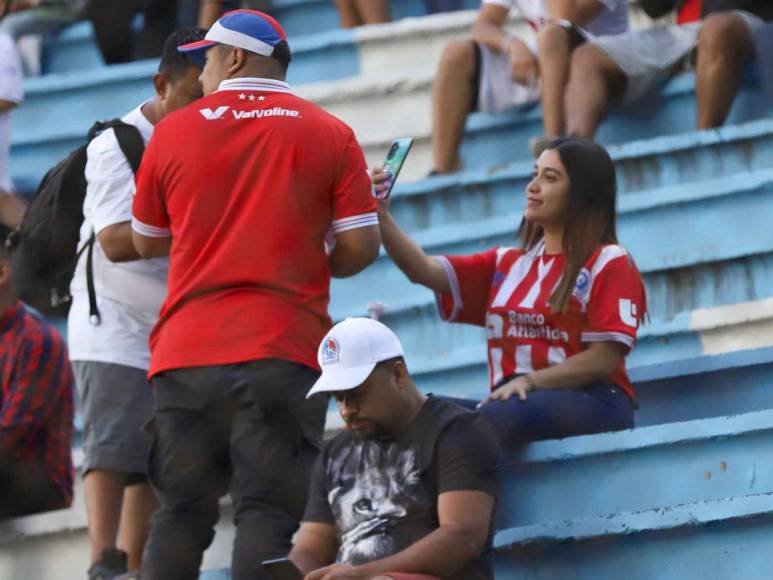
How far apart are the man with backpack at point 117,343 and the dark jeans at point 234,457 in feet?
1.87

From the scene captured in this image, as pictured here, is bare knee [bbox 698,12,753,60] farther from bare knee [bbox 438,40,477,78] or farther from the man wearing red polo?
the man wearing red polo

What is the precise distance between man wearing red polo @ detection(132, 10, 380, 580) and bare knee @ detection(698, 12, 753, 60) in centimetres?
231

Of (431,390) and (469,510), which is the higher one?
(469,510)

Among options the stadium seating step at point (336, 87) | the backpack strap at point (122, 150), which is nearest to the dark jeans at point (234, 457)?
the backpack strap at point (122, 150)

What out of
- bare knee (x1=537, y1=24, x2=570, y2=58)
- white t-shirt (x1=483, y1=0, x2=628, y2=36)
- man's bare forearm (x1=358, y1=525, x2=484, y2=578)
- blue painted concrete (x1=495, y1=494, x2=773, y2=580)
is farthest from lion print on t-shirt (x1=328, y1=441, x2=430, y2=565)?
white t-shirt (x1=483, y1=0, x2=628, y2=36)

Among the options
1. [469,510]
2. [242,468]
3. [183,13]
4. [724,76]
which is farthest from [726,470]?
[183,13]

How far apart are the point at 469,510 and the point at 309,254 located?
71cm

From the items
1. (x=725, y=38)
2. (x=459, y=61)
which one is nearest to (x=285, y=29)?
(x=459, y=61)

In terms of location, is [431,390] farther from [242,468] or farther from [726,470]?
[242,468]

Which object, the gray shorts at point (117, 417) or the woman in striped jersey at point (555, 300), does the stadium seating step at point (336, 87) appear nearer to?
the woman in striped jersey at point (555, 300)

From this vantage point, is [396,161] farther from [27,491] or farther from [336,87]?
[336,87]

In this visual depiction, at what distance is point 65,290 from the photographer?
194 inches

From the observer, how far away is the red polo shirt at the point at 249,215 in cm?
403

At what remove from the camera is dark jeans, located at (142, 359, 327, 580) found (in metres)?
3.94
